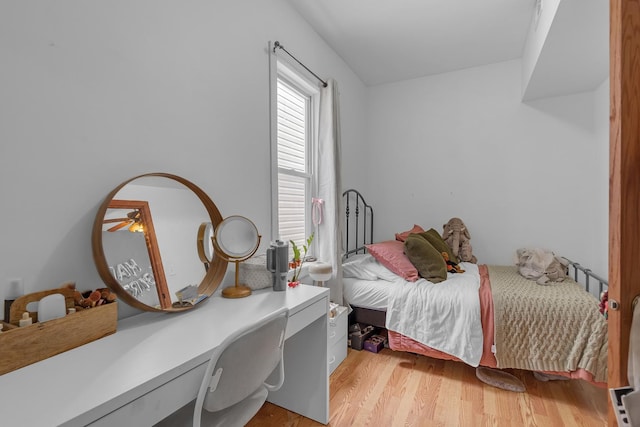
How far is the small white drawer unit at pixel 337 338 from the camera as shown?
219cm

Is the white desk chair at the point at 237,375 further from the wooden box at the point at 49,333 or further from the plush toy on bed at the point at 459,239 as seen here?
the plush toy on bed at the point at 459,239

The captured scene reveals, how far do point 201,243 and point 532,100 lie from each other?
3.41 meters

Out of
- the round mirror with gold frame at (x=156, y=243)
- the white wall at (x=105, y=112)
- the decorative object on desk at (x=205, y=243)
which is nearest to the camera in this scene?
the white wall at (x=105, y=112)

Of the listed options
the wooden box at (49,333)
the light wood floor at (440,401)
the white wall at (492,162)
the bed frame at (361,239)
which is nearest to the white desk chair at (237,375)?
the wooden box at (49,333)

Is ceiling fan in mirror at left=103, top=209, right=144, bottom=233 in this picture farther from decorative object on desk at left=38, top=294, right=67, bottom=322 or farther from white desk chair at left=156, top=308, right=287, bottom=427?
white desk chair at left=156, top=308, right=287, bottom=427

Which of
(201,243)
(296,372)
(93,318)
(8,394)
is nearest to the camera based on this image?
(8,394)

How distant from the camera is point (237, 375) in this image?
963 mm

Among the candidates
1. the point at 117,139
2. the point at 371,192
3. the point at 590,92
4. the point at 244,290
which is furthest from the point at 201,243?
the point at 590,92

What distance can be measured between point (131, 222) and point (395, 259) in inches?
76.4

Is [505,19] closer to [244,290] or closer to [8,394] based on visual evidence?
[244,290]

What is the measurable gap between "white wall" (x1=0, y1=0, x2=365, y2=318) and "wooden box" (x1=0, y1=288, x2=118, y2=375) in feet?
0.35

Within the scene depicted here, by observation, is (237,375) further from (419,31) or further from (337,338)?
(419,31)

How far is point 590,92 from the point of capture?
290cm

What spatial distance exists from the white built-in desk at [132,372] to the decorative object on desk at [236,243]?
0.11 metres
